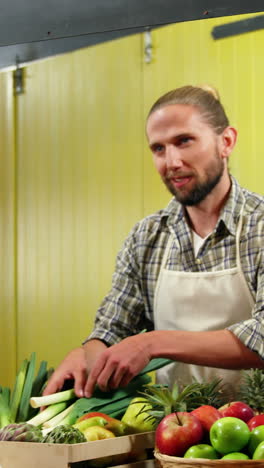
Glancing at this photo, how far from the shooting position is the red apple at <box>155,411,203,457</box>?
1275mm

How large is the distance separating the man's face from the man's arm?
Result: 599mm

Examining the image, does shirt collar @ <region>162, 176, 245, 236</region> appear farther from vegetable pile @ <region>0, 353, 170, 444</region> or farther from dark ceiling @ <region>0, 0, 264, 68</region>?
dark ceiling @ <region>0, 0, 264, 68</region>

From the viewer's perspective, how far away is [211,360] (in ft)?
6.15

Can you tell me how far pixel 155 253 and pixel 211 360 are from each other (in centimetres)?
51

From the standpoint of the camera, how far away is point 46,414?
5.48ft

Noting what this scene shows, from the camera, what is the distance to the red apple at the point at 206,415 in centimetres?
132

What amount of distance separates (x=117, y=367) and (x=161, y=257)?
2.07 ft

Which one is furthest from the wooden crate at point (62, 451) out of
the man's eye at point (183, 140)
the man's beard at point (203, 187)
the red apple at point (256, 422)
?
the man's eye at point (183, 140)

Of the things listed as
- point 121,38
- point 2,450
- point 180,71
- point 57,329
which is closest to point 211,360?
point 2,450

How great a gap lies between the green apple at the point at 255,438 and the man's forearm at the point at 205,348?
0.58m

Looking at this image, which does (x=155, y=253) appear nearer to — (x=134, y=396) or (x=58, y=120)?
(x=134, y=396)

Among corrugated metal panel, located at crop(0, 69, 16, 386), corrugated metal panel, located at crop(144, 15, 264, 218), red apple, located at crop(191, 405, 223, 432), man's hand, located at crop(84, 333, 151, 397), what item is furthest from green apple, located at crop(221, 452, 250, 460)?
corrugated metal panel, located at crop(0, 69, 16, 386)

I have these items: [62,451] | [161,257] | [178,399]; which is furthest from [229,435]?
[161,257]

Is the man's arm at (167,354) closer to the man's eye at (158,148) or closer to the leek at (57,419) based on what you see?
the leek at (57,419)
